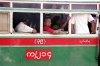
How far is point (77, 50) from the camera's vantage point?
5547 mm

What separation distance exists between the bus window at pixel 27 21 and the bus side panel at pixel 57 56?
425 mm

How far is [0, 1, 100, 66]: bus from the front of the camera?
5336 millimetres

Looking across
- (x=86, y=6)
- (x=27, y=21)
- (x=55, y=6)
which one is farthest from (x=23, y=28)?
(x=86, y=6)

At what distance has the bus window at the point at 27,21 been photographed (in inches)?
213

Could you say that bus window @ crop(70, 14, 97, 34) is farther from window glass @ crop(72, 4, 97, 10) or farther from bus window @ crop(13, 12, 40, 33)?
bus window @ crop(13, 12, 40, 33)

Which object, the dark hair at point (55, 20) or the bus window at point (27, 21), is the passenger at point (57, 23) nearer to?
the dark hair at point (55, 20)

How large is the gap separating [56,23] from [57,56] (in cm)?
79

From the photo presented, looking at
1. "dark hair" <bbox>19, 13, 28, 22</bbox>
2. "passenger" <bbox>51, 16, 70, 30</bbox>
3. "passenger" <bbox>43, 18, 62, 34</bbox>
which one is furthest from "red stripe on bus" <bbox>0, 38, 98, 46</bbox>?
"dark hair" <bbox>19, 13, 28, 22</bbox>

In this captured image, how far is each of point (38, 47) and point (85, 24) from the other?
49.7 inches

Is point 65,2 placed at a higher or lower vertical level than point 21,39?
higher

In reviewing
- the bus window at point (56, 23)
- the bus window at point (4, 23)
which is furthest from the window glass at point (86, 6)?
the bus window at point (4, 23)

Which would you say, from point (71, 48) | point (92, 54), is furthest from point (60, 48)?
point (92, 54)

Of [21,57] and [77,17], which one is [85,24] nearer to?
[77,17]

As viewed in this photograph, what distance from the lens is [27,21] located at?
5496mm
